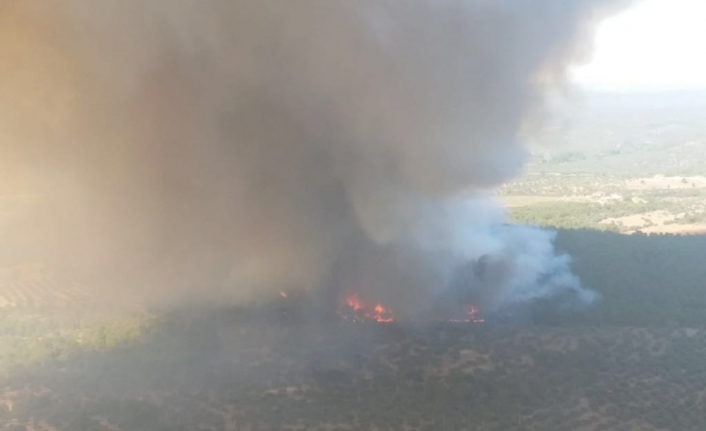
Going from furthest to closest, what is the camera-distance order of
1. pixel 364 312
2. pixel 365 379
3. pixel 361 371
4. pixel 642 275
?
pixel 642 275 → pixel 364 312 → pixel 361 371 → pixel 365 379

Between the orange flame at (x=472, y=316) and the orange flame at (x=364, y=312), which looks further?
the orange flame at (x=364, y=312)

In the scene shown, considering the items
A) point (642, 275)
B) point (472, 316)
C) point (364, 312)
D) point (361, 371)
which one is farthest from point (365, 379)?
point (642, 275)

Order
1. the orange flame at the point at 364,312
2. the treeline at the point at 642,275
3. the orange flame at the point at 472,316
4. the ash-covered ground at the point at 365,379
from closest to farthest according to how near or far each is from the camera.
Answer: the ash-covered ground at the point at 365,379, the orange flame at the point at 472,316, the treeline at the point at 642,275, the orange flame at the point at 364,312

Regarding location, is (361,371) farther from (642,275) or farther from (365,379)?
(642,275)

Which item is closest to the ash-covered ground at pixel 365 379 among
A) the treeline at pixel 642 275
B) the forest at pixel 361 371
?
the forest at pixel 361 371

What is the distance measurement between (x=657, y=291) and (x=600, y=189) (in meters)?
37.7

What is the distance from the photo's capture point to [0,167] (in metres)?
19.4

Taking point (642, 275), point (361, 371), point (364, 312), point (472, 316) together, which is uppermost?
point (642, 275)

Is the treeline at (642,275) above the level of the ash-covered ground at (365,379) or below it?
above

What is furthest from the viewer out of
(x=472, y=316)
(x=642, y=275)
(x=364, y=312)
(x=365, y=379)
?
(x=642, y=275)

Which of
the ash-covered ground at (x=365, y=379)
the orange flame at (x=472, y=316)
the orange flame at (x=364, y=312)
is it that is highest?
the orange flame at (x=364, y=312)

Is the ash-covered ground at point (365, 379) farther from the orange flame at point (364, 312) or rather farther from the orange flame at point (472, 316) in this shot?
the orange flame at point (364, 312)

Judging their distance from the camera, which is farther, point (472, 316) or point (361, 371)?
point (472, 316)

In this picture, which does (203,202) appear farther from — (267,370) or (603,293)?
(603,293)
